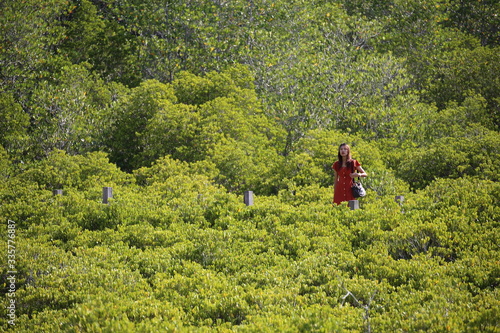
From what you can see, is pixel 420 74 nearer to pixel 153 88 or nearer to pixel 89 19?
pixel 153 88

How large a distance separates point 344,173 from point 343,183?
23cm

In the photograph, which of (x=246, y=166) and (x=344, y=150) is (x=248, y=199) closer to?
(x=344, y=150)

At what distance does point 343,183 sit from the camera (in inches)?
408

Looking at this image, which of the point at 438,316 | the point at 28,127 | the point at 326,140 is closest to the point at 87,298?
the point at 438,316

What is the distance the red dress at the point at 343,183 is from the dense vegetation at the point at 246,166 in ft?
1.82

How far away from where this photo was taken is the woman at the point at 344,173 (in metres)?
10.2

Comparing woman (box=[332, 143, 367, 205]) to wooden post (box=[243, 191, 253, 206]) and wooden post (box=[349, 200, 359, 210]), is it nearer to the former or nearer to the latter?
wooden post (box=[349, 200, 359, 210])

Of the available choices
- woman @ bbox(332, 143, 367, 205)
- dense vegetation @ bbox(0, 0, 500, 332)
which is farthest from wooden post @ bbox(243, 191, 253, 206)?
woman @ bbox(332, 143, 367, 205)

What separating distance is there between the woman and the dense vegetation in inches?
23.4

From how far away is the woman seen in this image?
10.2 meters

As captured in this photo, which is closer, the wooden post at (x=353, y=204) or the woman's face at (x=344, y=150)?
the wooden post at (x=353, y=204)

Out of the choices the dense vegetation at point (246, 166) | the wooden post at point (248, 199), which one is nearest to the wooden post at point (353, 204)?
the dense vegetation at point (246, 166)

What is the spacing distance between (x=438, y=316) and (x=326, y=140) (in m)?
9.57

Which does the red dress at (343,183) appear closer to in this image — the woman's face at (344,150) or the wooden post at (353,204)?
the woman's face at (344,150)
